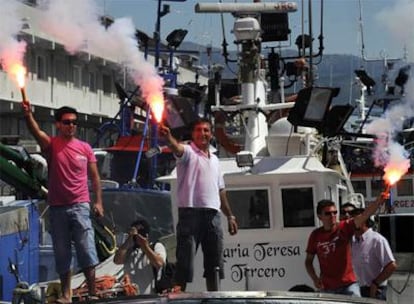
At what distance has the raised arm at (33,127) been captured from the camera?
787 centimetres

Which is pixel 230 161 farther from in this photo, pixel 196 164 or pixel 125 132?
pixel 125 132

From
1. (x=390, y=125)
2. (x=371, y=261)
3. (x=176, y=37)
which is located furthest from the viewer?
(x=176, y=37)

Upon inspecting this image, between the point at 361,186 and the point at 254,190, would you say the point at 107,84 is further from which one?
the point at 254,190

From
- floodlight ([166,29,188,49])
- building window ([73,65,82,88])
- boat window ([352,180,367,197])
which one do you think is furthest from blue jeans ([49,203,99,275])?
building window ([73,65,82,88])

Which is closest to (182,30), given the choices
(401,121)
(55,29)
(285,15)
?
(285,15)

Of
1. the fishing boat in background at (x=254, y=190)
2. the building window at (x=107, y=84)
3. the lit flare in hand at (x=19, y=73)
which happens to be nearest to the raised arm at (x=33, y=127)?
the lit flare in hand at (x=19, y=73)

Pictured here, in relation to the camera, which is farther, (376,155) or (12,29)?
(376,155)

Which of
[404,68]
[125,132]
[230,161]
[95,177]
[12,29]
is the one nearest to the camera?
[95,177]

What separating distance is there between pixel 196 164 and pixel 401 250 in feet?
15.0

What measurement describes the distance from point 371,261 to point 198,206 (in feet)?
6.64

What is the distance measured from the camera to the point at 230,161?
11.7 metres

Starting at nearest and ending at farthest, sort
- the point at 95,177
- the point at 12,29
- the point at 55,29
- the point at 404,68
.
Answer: the point at 95,177, the point at 12,29, the point at 55,29, the point at 404,68

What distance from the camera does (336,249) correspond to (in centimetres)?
861

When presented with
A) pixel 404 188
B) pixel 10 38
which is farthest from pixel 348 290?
pixel 404 188
